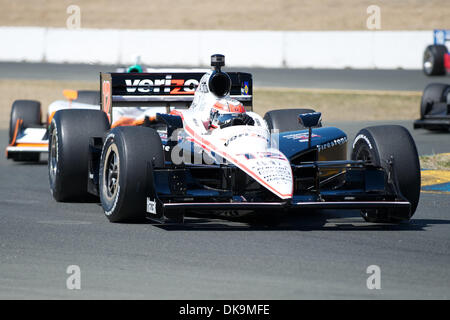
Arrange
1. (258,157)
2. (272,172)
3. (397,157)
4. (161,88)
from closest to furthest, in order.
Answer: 1. (272,172)
2. (258,157)
3. (397,157)
4. (161,88)

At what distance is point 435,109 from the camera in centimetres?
1969

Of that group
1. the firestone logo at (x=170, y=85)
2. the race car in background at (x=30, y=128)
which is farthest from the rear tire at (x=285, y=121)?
the race car in background at (x=30, y=128)

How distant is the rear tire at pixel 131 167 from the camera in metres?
8.94

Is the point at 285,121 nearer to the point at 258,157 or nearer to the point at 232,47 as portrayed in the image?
the point at 258,157

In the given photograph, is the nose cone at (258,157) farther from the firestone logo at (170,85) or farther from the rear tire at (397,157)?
the firestone logo at (170,85)

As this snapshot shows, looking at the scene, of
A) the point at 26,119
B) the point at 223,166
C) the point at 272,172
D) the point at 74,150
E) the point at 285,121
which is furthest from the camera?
the point at 26,119

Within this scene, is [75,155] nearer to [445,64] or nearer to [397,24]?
[445,64]

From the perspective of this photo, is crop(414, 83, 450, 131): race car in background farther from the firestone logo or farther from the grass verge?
the firestone logo

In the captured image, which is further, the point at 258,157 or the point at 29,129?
the point at 29,129

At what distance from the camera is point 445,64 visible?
34250mm

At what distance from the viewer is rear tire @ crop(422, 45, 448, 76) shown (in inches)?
1335

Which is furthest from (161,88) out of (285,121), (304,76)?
(304,76)

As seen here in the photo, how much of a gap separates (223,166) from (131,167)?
838 mm

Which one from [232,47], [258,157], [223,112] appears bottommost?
[258,157]
